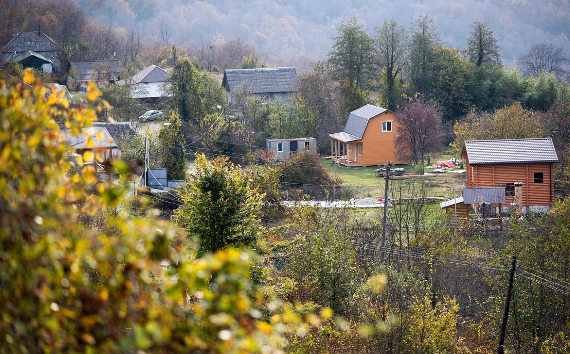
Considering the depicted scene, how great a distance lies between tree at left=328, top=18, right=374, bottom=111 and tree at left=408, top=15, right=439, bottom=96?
10.3 feet

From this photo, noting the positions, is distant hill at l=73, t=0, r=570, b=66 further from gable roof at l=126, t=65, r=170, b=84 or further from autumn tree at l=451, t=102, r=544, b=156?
autumn tree at l=451, t=102, r=544, b=156

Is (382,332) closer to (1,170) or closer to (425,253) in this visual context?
(425,253)

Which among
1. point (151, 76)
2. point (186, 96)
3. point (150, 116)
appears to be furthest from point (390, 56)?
point (151, 76)

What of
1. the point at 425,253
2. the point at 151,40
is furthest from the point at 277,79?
the point at 151,40

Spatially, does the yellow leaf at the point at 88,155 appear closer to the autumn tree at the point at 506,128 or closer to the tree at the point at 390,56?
the autumn tree at the point at 506,128

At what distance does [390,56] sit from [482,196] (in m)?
27.3

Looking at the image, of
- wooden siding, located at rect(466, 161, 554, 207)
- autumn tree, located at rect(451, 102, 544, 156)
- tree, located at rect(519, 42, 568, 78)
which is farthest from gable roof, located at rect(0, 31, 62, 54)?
tree, located at rect(519, 42, 568, 78)

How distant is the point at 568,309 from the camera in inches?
600

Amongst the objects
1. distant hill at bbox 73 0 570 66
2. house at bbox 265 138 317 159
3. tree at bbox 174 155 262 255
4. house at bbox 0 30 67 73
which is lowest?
tree at bbox 174 155 262 255

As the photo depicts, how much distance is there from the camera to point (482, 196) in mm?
22766

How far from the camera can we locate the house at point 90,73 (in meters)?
45.0

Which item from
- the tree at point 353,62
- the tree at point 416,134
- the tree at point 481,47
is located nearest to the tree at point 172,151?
the tree at point 416,134

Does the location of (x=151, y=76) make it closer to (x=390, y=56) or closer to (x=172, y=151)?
(x=390, y=56)

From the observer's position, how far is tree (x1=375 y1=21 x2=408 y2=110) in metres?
46.9
